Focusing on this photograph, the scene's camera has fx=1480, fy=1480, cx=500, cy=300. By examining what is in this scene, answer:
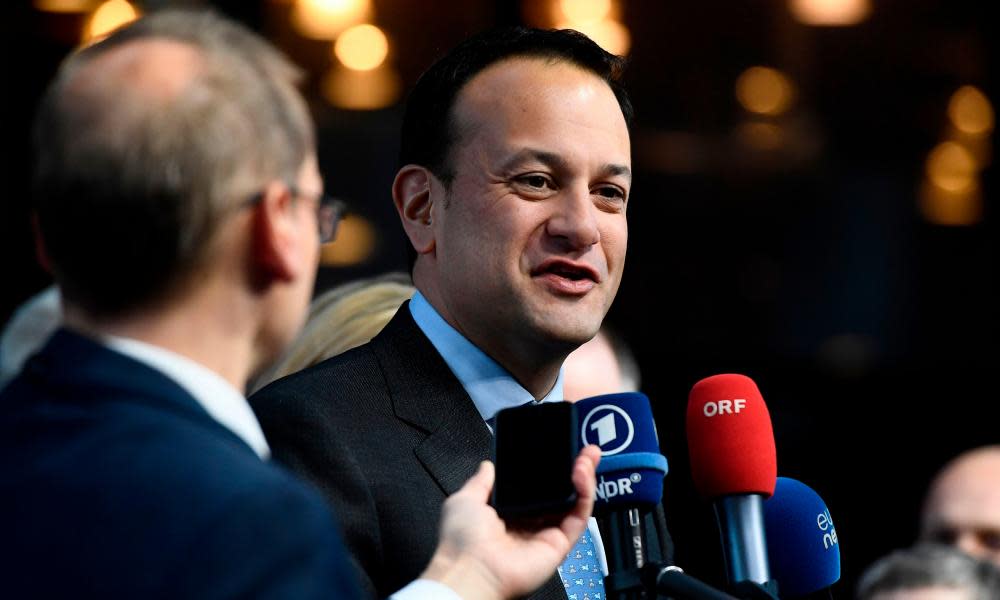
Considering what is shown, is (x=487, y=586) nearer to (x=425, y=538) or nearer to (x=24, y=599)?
(x=425, y=538)

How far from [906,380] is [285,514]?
230 inches

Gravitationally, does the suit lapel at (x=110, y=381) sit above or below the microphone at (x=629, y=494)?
above

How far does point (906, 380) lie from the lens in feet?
22.3

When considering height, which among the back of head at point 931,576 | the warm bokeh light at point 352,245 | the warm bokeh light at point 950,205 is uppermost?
the warm bokeh light at point 950,205

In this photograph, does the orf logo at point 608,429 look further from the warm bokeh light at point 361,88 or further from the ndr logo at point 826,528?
the warm bokeh light at point 361,88

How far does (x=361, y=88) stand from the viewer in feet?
20.6

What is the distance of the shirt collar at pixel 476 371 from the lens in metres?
2.51

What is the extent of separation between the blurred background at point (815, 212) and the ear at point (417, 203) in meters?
3.70

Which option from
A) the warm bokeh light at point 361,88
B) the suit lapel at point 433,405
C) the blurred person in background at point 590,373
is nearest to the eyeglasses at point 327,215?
the suit lapel at point 433,405

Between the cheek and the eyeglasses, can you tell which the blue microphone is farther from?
the eyeglasses

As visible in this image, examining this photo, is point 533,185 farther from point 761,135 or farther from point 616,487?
point 761,135

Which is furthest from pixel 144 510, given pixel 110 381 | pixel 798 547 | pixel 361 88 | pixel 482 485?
pixel 361 88

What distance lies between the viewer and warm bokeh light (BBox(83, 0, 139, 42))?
5.79m

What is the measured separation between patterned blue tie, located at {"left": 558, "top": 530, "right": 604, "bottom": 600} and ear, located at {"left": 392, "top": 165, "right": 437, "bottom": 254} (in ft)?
1.95
